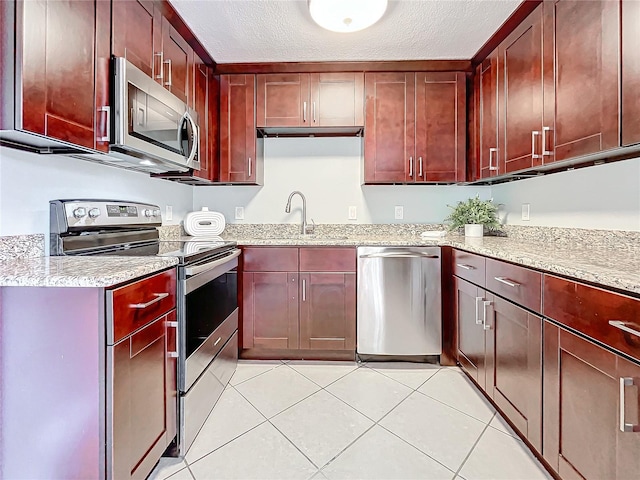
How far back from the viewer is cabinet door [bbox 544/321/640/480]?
3.00ft

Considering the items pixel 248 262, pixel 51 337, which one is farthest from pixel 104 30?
pixel 248 262

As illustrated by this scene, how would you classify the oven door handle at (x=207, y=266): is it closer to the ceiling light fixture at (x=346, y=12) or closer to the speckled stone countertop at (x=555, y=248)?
the speckled stone countertop at (x=555, y=248)

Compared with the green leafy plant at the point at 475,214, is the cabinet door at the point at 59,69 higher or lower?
higher

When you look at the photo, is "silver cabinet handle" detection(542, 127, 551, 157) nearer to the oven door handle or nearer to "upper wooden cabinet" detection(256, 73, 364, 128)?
"upper wooden cabinet" detection(256, 73, 364, 128)

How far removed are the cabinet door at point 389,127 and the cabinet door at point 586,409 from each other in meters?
1.56

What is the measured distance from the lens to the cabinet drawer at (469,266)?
1811 mm

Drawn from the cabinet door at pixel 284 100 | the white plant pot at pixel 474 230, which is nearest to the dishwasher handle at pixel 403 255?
the white plant pot at pixel 474 230

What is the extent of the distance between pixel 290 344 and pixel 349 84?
1966mm

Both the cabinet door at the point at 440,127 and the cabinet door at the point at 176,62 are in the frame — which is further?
the cabinet door at the point at 440,127

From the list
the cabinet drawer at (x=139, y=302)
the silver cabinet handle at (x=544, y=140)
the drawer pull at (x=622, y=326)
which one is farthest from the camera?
the silver cabinet handle at (x=544, y=140)

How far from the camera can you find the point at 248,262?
91.0 inches

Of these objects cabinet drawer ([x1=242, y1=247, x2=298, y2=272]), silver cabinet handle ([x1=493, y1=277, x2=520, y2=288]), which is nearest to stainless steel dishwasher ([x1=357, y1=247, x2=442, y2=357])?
cabinet drawer ([x1=242, y1=247, x2=298, y2=272])

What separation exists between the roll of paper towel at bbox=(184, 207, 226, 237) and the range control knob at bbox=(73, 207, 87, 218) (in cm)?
103

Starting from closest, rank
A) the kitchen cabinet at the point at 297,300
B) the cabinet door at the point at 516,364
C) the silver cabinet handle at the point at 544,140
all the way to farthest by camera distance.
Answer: the cabinet door at the point at 516,364
the silver cabinet handle at the point at 544,140
the kitchen cabinet at the point at 297,300
